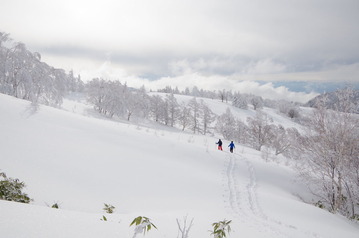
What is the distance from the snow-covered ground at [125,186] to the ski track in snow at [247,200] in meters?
0.06

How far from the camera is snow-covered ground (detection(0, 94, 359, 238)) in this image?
13.5ft

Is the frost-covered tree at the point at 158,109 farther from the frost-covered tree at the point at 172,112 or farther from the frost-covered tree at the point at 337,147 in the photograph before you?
the frost-covered tree at the point at 337,147

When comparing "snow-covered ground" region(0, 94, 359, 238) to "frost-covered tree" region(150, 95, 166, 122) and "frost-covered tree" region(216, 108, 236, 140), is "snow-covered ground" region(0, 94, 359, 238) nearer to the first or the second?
"frost-covered tree" region(216, 108, 236, 140)

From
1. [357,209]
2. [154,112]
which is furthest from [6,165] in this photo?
[154,112]

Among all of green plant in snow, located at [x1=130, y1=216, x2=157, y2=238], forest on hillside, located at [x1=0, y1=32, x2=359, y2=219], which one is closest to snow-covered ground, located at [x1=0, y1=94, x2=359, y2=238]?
green plant in snow, located at [x1=130, y1=216, x2=157, y2=238]

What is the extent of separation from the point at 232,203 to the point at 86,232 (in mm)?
8383

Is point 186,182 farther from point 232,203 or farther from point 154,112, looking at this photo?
point 154,112

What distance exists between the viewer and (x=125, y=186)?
9266 mm

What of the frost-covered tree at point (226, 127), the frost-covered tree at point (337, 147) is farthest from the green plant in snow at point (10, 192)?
the frost-covered tree at point (226, 127)

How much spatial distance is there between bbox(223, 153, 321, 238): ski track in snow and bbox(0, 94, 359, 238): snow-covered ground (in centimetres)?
6

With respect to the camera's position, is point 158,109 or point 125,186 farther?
point 158,109

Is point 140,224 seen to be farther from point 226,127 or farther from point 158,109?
point 158,109

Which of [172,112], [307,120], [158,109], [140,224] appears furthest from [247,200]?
[158,109]

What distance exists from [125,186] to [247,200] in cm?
641
